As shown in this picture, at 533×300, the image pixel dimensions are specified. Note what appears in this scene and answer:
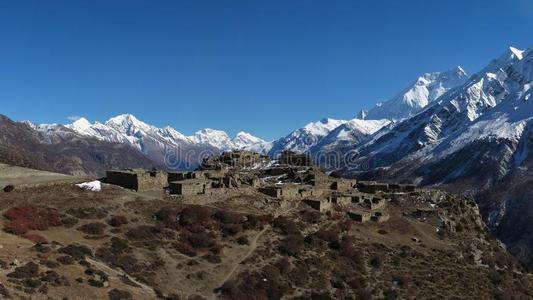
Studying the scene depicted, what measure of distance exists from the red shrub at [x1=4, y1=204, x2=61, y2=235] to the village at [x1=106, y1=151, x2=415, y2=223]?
14.8 meters

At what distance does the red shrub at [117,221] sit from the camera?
172ft

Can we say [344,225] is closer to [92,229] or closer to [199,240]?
[199,240]

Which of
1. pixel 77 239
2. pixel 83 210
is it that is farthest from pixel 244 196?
pixel 77 239

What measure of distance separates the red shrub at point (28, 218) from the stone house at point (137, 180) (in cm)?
1362

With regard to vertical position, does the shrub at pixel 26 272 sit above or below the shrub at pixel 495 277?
above

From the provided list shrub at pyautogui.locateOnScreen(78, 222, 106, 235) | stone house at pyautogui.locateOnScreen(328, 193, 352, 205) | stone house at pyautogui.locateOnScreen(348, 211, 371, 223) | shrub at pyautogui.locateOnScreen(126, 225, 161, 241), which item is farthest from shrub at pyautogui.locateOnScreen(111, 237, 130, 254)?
stone house at pyautogui.locateOnScreen(328, 193, 352, 205)

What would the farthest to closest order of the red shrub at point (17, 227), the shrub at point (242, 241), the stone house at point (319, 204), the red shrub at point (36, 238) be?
the stone house at point (319, 204) → the shrub at point (242, 241) → the red shrub at point (17, 227) → the red shrub at point (36, 238)

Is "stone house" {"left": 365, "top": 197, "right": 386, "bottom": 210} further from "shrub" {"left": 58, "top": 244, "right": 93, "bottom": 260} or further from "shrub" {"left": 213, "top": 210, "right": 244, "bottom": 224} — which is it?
"shrub" {"left": 58, "top": 244, "right": 93, "bottom": 260}

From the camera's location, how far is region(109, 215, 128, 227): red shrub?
52419 mm

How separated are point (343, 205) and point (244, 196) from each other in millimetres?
15600

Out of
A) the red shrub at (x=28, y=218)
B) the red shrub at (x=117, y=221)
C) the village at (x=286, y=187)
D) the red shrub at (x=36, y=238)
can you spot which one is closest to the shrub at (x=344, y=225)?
the village at (x=286, y=187)

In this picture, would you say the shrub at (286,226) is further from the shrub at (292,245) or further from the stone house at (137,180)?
the stone house at (137,180)

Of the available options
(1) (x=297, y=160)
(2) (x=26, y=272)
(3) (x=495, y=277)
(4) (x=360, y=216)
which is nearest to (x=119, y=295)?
(2) (x=26, y=272)

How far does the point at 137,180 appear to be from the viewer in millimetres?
64812
